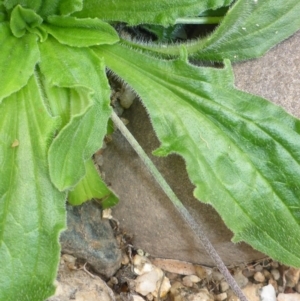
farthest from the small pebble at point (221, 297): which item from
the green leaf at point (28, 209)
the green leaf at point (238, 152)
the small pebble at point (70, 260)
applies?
the green leaf at point (28, 209)

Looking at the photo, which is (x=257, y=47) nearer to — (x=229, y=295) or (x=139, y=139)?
(x=139, y=139)

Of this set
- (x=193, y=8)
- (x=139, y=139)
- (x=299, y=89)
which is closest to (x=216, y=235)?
(x=139, y=139)

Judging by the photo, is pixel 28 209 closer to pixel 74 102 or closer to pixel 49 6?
pixel 74 102

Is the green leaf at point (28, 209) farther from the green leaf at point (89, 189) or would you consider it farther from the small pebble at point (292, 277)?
the small pebble at point (292, 277)

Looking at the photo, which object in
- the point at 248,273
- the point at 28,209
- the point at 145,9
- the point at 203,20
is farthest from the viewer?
the point at 248,273

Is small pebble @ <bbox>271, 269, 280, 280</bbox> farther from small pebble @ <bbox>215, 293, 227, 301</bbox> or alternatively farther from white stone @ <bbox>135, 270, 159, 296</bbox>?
white stone @ <bbox>135, 270, 159, 296</bbox>

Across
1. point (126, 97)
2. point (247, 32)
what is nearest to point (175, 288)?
point (126, 97)
